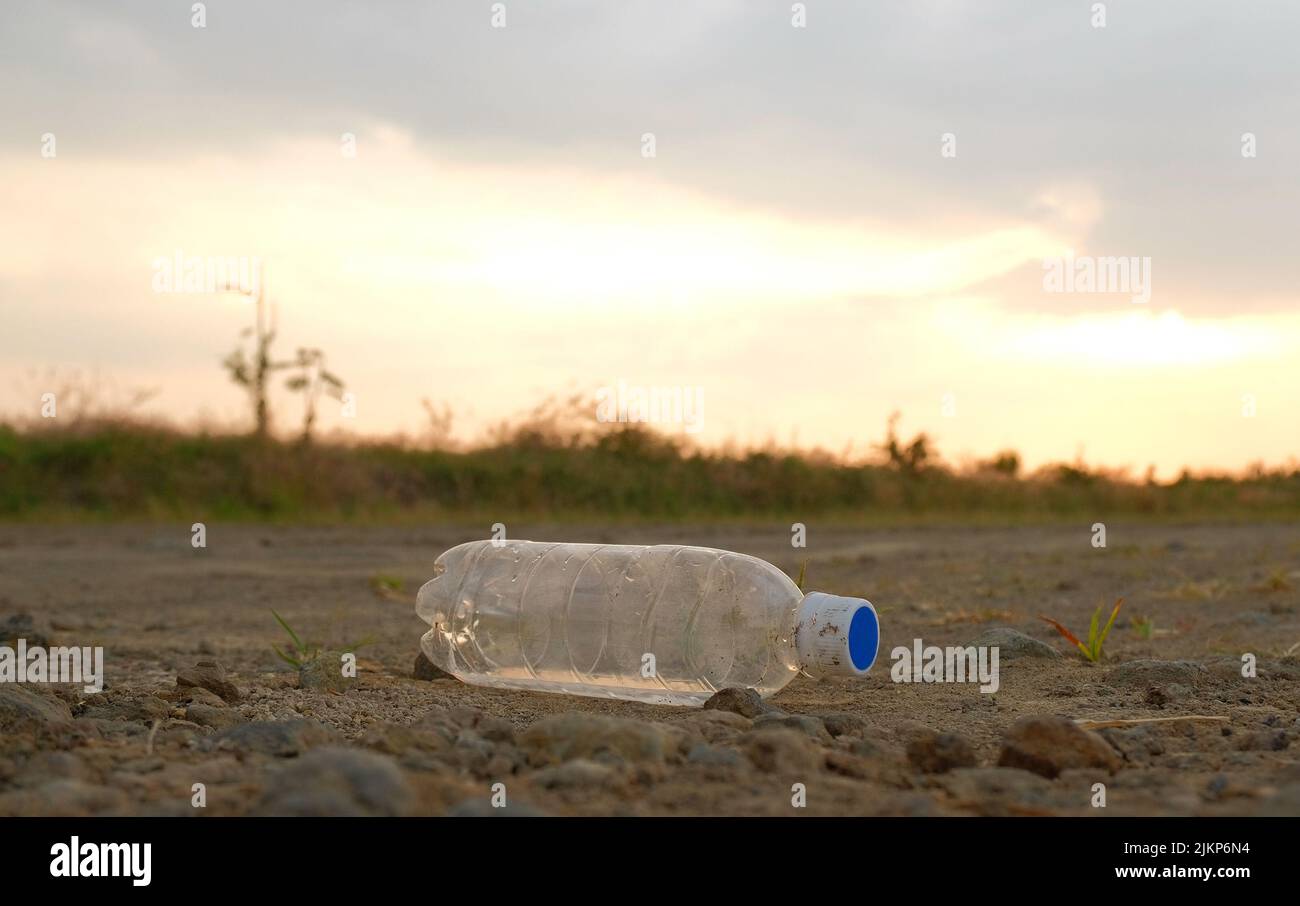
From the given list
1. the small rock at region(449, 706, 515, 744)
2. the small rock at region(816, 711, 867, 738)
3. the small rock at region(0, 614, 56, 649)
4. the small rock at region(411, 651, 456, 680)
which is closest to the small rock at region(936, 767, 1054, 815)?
the small rock at region(816, 711, 867, 738)

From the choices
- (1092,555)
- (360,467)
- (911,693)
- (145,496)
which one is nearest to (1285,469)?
(1092,555)

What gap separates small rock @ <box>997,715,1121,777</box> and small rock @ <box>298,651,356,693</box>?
7.60ft

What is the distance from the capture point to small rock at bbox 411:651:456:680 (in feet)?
14.4

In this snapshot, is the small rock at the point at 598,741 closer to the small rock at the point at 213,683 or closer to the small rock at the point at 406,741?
the small rock at the point at 406,741

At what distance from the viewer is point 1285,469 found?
23.3m

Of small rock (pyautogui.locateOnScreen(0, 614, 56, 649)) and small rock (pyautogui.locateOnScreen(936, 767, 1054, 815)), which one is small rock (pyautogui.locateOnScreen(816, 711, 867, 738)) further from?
small rock (pyautogui.locateOnScreen(0, 614, 56, 649))

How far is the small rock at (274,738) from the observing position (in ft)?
8.98

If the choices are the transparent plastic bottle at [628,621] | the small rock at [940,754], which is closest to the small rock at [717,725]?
the small rock at [940,754]

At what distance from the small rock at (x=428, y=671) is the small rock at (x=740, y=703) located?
4.30 feet

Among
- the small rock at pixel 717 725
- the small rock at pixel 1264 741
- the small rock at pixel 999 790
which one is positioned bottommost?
the small rock at pixel 1264 741
